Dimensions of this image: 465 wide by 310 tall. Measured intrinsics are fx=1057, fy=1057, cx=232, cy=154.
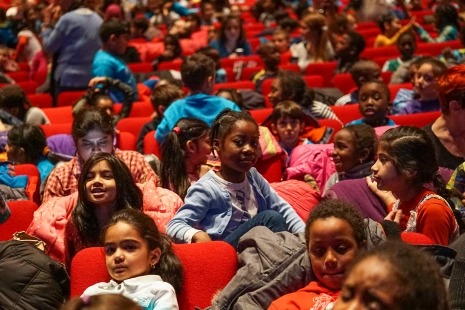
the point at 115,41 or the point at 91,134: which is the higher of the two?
the point at 91,134

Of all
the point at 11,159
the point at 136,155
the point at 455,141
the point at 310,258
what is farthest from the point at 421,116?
the point at 310,258

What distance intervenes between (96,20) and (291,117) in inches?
98.1

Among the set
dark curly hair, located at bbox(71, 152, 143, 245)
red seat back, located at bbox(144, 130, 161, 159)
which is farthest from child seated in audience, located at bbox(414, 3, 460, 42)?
dark curly hair, located at bbox(71, 152, 143, 245)

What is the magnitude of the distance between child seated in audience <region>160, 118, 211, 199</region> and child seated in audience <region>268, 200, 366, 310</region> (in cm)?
161

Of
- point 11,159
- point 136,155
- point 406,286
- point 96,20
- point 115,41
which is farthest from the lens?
point 96,20

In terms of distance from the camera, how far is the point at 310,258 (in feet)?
9.38

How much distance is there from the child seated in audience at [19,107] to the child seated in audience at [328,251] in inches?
139

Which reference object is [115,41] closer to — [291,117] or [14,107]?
[14,107]

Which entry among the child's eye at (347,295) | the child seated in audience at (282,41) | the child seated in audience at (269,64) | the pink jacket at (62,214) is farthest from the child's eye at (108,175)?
the child seated in audience at (282,41)

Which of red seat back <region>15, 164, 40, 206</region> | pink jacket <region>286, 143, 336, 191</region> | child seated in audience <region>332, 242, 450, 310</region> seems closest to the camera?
child seated in audience <region>332, 242, 450, 310</region>

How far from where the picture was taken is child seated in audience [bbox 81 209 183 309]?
119 inches

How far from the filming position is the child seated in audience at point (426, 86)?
230 inches

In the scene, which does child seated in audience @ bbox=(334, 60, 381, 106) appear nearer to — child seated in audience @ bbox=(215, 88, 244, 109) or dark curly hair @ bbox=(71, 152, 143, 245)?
child seated in audience @ bbox=(215, 88, 244, 109)

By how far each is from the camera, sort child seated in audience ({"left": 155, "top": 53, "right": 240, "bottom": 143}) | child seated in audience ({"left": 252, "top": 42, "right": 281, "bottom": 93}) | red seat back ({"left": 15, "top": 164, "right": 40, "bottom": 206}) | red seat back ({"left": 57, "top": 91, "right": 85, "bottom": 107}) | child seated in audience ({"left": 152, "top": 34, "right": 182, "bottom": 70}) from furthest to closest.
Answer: child seated in audience ({"left": 152, "top": 34, "right": 182, "bottom": 70}), child seated in audience ({"left": 252, "top": 42, "right": 281, "bottom": 93}), red seat back ({"left": 57, "top": 91, "right": 85, "bottom": 107}), child seated in audience ({"left": 155, "top": 53, "right": 240, "bottom": 143}), red seat back ({"left": 15, "top": 164, "right": 40, "bottom": 206})
